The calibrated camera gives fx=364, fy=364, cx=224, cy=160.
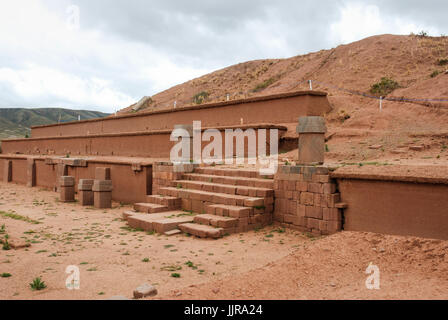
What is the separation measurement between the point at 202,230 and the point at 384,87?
13859 mm

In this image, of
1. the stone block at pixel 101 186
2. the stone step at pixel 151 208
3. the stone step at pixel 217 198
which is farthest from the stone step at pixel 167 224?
the stone block at pixel 101 186

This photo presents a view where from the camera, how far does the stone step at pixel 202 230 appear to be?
24.9ft

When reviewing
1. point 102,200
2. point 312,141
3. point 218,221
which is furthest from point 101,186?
point 312,141

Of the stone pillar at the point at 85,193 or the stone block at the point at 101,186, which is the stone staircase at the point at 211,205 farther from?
the stone pillar at the point at 85,193

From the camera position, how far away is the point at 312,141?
847 cm

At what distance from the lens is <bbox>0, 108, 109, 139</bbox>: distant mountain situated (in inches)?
2953

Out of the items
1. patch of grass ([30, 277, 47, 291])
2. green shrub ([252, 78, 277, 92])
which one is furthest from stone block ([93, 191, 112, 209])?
green shrub ([252, 78, 277, 92])

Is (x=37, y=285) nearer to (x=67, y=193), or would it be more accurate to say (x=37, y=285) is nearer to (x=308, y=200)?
(x=308, y=200)

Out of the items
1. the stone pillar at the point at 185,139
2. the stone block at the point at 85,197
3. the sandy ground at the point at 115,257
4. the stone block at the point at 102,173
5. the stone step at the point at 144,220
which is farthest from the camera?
the stone block at the point at 102,173

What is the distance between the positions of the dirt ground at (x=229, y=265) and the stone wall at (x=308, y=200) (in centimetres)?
37

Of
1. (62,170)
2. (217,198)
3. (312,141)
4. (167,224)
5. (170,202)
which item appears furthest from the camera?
(62,170)

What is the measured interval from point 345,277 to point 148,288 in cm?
278
